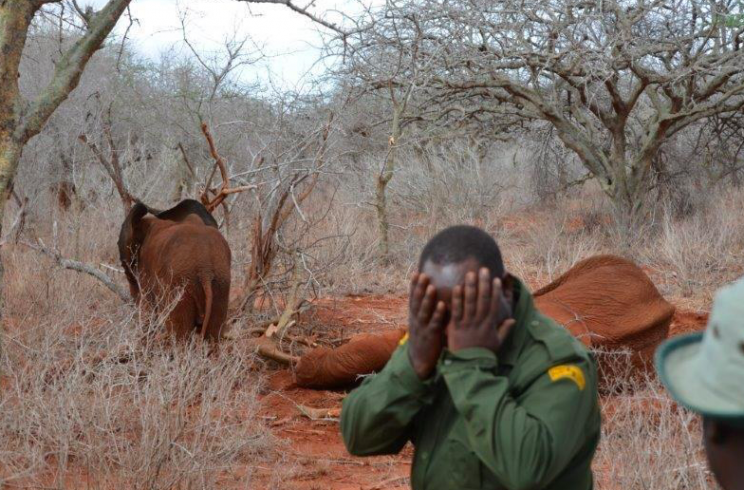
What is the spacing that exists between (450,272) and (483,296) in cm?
11

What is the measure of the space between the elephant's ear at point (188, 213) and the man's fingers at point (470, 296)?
5.26 meters

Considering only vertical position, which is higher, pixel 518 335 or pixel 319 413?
pixel 518 335

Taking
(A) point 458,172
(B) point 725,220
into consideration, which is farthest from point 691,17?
(A) point 458,172

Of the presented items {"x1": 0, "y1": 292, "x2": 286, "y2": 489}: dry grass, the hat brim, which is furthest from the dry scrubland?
the hat brim

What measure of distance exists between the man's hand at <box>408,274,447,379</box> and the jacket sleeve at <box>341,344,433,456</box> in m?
0.05

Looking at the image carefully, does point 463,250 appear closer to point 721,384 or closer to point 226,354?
point 721,384

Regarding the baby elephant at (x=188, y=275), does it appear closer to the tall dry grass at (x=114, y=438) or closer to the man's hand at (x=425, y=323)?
the tall dry grass at (x=114, y=438)

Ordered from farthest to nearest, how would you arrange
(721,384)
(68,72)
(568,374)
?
(68,72) < (568,374) < (721,384)

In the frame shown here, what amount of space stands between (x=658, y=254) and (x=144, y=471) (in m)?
9.20

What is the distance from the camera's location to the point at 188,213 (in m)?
7.13

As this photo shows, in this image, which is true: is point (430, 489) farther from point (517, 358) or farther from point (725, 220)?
point (725, 220)

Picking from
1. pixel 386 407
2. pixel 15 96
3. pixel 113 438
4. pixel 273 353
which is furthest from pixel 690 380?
pixel 273 353

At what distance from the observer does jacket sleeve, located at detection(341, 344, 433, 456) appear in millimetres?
2021

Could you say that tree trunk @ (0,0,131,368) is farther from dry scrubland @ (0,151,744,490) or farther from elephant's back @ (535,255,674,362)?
elephant's back @ (535,255,674,362)
